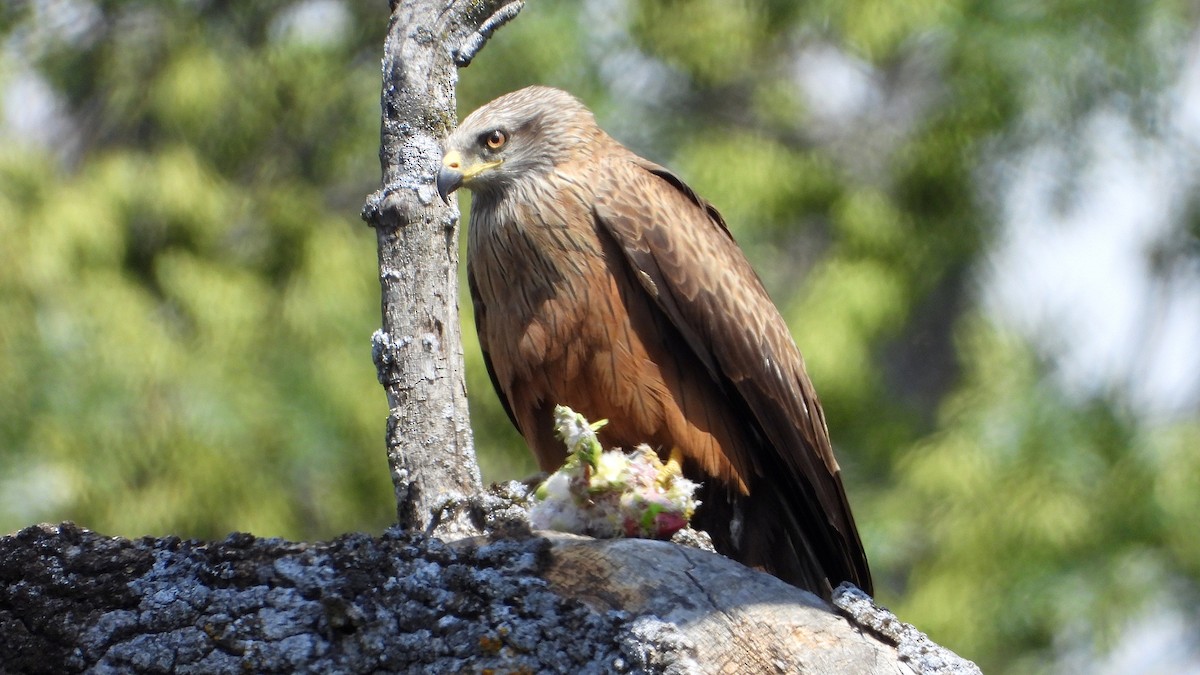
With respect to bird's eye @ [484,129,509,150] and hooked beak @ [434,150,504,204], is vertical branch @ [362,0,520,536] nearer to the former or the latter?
hooked beak @ [434,150,504,204]

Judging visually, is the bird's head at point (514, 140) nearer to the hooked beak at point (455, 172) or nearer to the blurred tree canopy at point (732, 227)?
the hooked beak at point (455, 172)

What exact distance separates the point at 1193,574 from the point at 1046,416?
148 centimetres

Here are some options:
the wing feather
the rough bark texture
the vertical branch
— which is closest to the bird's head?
the wing feather

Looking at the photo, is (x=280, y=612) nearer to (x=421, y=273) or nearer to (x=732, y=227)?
(x=421, y=273)

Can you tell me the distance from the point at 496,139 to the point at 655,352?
1060 millimetres

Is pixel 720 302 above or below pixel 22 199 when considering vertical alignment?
below

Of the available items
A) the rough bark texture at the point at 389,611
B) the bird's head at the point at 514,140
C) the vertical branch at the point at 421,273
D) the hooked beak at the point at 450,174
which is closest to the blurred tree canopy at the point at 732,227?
the bird's head at the point at 514,140

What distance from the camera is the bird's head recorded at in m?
4.84

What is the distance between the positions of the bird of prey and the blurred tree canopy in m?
4.12

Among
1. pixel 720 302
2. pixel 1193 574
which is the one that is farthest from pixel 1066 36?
pixel 720 302

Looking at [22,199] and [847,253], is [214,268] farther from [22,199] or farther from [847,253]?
[847,253]

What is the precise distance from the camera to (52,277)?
9.12 meters

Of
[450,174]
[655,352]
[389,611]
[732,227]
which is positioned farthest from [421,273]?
[732,227]

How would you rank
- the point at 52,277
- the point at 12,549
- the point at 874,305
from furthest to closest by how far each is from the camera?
the point at 874,305 → the point at 52,277 → the point at 12,549
